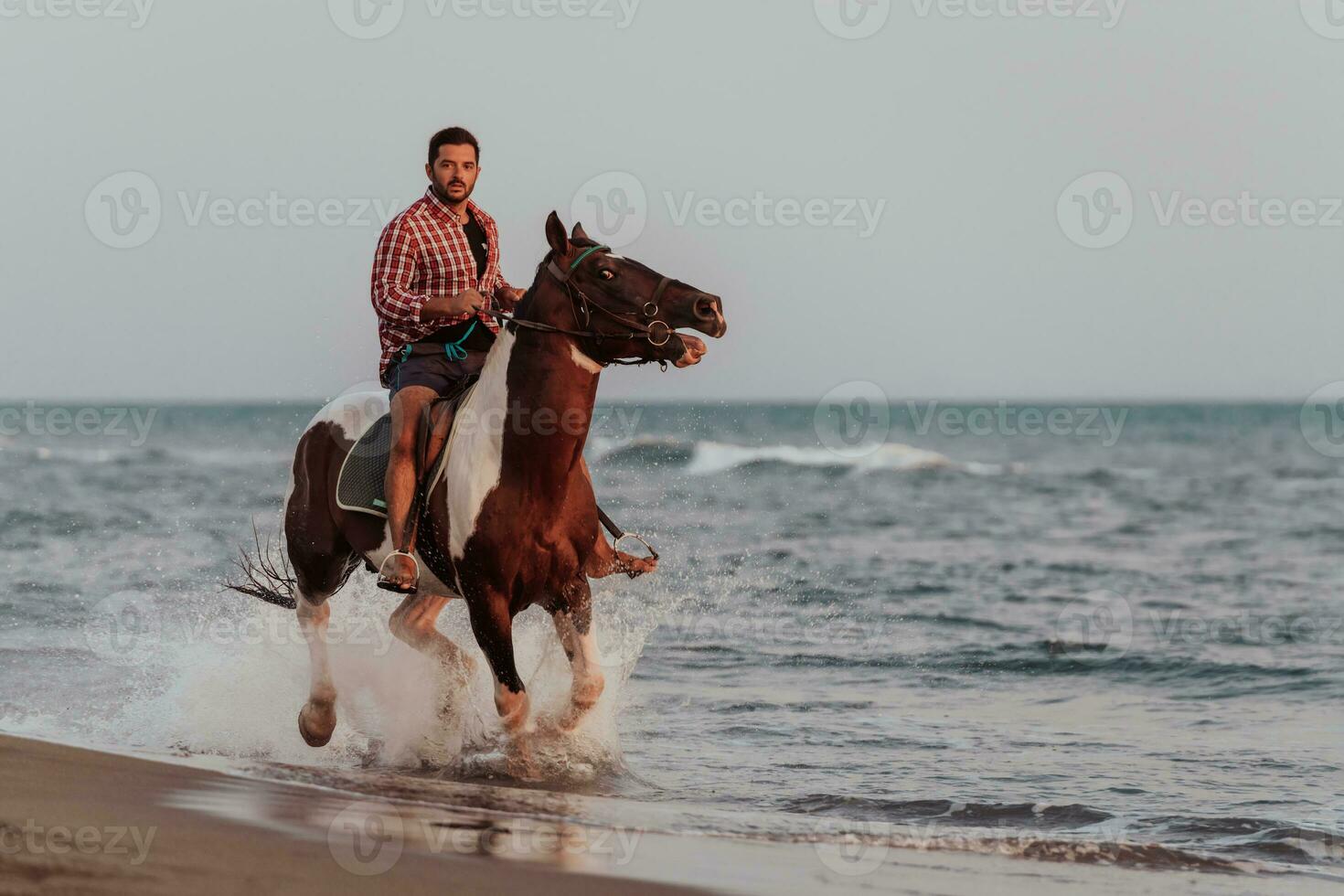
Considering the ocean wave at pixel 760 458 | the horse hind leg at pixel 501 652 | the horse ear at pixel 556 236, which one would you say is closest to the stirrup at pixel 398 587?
the horse hind leg at pixel 501 652

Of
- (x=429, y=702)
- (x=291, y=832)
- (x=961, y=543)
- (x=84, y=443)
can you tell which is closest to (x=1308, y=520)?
(x=961, y=543)

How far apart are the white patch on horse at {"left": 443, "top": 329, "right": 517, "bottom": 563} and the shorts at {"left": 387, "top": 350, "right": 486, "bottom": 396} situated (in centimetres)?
38

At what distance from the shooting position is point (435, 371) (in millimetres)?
6926

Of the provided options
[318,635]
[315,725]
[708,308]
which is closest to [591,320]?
[708,308]

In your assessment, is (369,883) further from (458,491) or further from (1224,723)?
(1224,723)

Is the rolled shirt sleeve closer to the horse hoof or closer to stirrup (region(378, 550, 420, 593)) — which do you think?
stirrup (region(378, 550, 420, 593))

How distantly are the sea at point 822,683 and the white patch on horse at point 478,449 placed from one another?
4.16ft

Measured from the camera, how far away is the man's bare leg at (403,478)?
21.6 ft

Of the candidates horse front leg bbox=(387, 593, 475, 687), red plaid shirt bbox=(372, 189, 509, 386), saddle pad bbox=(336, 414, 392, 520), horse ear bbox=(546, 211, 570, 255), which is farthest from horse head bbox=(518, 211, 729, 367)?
horse front leg bbox=(387, 593, 475, 687)

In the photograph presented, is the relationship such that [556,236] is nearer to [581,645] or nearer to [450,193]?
[450,193]

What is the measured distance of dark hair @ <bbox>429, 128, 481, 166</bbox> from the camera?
6730 millimetres

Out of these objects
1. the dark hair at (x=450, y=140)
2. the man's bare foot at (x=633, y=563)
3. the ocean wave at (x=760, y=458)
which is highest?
the dark hair at (x=450, y=140)

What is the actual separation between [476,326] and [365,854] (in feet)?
9.34

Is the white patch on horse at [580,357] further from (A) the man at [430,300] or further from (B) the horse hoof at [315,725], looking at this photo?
(B) the horse hoof at [315,725]
